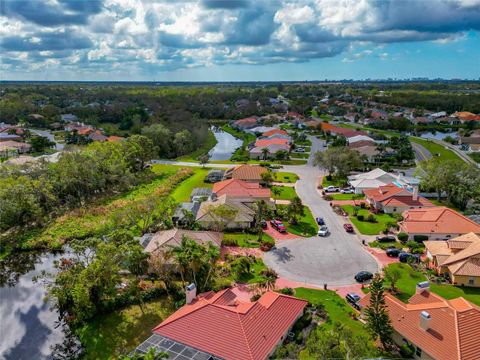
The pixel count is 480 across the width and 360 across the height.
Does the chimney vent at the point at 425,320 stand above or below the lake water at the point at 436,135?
above

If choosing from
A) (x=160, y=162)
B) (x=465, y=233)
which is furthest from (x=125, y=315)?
(x=160, y=162)

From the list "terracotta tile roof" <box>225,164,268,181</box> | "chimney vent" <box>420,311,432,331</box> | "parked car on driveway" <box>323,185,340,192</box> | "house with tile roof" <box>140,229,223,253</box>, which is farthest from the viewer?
"terracotta tile roof" <box>225,164,268,181</box>

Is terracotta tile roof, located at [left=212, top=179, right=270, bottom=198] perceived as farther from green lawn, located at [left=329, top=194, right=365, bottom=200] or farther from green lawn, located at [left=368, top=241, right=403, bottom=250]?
green lawn, located at [left=368, top=241, right=403, bottom=250]

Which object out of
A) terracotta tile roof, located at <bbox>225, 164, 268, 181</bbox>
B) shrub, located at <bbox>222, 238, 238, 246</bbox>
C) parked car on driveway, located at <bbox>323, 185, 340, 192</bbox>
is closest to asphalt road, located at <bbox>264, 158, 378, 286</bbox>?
shrub, located at <bbox>222, 238, 238, 246</bbox>

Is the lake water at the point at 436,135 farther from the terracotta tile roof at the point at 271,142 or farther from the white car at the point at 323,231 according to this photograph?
the white car at the point at 323,231

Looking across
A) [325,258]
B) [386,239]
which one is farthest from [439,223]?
[325,258]

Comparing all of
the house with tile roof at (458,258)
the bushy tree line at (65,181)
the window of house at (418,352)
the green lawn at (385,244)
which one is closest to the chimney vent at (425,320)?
the window of house at (418,352)
